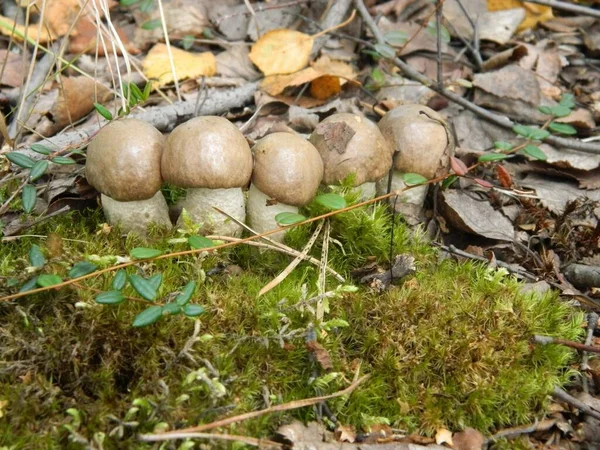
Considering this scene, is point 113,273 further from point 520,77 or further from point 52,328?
point 520,77

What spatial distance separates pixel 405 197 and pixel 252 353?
156 centimetres

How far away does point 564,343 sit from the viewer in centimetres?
268

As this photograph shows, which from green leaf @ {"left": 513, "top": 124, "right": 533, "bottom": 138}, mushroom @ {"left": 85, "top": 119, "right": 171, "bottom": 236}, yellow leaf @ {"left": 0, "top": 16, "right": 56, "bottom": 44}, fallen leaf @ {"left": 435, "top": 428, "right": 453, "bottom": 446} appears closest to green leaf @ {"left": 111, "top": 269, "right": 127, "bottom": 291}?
mushroom @ {"left": 85, "top": 119, "right": 171, "bottom": 236}

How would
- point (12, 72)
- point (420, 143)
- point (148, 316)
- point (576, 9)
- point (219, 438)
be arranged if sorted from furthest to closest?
point (576, 9)
point (12, 72)
point (420, 143)
point (148, 316)
point (219, 438)

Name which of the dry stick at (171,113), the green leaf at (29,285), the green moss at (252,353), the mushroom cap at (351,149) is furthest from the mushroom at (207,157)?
the dry stick at (171,113)

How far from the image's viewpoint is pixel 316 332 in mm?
2588

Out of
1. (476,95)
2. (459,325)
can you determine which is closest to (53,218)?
(459,325)

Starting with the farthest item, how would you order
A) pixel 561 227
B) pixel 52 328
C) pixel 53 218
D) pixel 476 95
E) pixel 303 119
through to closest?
pixel 476 95, pixel 303 119, pixel 561 227, pixel 53 218, pixel 52 328

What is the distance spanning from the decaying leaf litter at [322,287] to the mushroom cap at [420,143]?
0.05ft

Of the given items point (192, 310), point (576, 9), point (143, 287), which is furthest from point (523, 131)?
point (143, 287)

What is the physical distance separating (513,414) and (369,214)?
1.35m

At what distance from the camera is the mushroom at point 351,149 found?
3.23 meters

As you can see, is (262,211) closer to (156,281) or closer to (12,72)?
(156,281)

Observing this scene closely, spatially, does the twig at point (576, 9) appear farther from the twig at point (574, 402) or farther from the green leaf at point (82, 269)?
the green leaf at point (82, 269)
